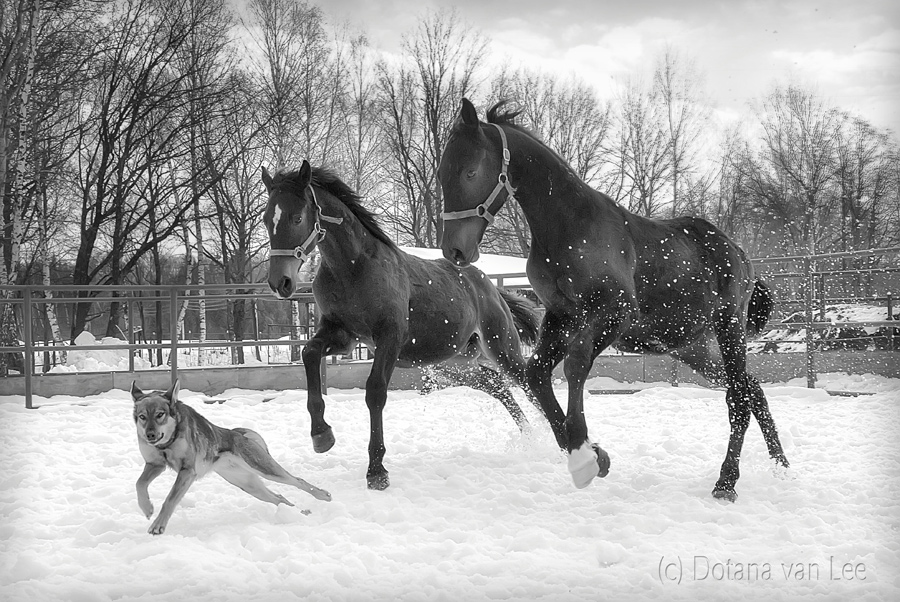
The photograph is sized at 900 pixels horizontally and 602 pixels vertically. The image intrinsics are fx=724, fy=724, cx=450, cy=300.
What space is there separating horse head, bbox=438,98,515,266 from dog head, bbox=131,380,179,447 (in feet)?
5.05

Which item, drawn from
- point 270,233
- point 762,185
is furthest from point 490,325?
point 762,185

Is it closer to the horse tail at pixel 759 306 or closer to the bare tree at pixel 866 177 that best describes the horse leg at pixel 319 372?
the horse tail at pixel 759 306

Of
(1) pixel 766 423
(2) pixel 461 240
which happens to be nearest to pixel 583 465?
(2) pixel 461 240

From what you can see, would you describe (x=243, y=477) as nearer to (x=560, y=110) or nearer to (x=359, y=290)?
(x=359, y=290)

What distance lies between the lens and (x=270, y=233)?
4070 millimetres

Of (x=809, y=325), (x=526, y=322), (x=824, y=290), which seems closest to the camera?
(x=526, y=322)

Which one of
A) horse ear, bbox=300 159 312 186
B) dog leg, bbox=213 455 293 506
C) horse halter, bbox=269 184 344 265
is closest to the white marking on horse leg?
dog leg, bbox=213 455 293 506

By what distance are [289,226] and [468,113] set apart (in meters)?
1.26

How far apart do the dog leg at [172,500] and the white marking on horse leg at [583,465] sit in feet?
5.93

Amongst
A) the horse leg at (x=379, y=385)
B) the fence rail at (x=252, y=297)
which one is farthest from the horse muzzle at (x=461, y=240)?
the fence rail at (x=252, y=297)

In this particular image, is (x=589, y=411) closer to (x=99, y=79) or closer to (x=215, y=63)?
(x=215, y=63)

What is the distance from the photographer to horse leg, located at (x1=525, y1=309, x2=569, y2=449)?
375cm

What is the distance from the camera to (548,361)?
3828 mm

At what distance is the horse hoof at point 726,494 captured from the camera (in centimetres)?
379
